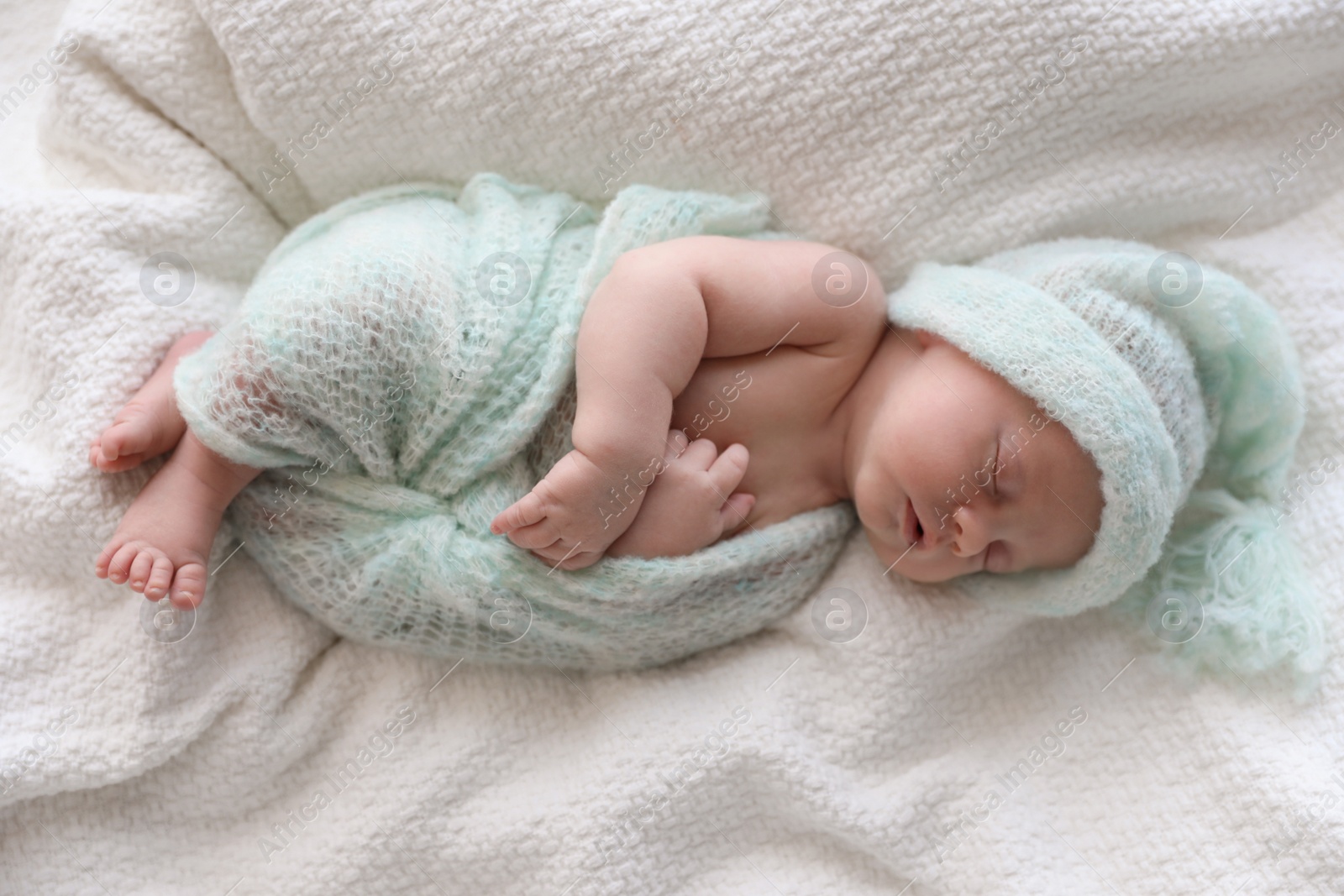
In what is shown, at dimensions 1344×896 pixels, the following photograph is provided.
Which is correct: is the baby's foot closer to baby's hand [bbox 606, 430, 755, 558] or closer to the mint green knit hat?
baby's hand [bbox 606, 430, 755, 558]

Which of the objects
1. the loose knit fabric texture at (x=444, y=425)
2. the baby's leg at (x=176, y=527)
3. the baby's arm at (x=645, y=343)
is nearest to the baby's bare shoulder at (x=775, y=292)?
the baby's arm at (x=645, y=343)

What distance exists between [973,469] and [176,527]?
1.19 m

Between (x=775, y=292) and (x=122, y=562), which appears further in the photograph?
(x=775, y=292)

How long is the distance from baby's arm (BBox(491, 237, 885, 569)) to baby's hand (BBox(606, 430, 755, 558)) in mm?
32

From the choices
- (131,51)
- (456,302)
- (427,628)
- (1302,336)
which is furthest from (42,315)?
(1302,336)

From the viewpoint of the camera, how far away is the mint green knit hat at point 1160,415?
1.45 m

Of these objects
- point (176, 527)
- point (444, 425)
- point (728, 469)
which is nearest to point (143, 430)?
point (176, 527)

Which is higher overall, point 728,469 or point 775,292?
point 775,292

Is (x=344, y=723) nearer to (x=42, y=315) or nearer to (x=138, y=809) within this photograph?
(x=138, y=809)

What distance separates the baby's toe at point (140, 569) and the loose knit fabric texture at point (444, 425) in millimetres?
168

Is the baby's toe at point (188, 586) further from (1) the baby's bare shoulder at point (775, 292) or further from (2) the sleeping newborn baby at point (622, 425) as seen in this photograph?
(1) the baby's bare shoulder at point (775, 292)

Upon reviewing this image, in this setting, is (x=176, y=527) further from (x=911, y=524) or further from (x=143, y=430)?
(x=911, y=524)

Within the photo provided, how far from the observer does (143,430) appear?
1.46 metres

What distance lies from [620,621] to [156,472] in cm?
75
